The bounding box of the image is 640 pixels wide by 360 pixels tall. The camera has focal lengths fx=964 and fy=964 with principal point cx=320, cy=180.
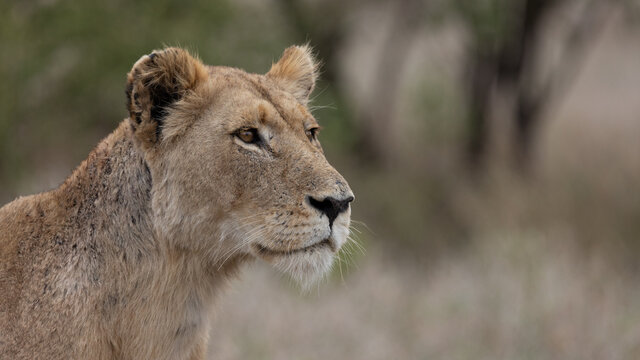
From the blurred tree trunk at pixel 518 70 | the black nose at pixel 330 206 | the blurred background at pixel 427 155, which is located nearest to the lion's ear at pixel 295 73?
the blurred background at pixel 427 155

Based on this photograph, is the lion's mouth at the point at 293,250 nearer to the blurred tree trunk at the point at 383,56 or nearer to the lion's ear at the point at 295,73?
the lion's ear at the point at 295,73

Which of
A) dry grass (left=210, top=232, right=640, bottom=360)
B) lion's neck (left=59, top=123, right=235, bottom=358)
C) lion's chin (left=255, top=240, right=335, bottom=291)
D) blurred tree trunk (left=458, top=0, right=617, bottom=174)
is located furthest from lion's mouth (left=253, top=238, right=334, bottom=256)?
blurred tree trunk (left=458, top=0, right=617, bottom=174)

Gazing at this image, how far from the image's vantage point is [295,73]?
4.64 meters

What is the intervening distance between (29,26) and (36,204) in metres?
8.23

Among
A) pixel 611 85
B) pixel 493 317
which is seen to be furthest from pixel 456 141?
pixel 493 317

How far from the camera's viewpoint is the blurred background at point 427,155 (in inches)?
343

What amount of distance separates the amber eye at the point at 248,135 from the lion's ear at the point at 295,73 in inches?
24.2

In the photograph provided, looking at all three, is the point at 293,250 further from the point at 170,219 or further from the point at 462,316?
the point at 462,316

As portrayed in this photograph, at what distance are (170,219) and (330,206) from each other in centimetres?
64

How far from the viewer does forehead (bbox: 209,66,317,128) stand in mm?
3943

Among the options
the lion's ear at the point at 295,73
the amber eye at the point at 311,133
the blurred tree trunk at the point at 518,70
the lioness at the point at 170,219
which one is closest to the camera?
the lioness at the point at 170,219

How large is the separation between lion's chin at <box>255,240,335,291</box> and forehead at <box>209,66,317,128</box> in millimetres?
550

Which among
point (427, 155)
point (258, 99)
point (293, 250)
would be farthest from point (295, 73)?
point (427, 155)

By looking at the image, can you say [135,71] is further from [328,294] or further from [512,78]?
[512,78]
